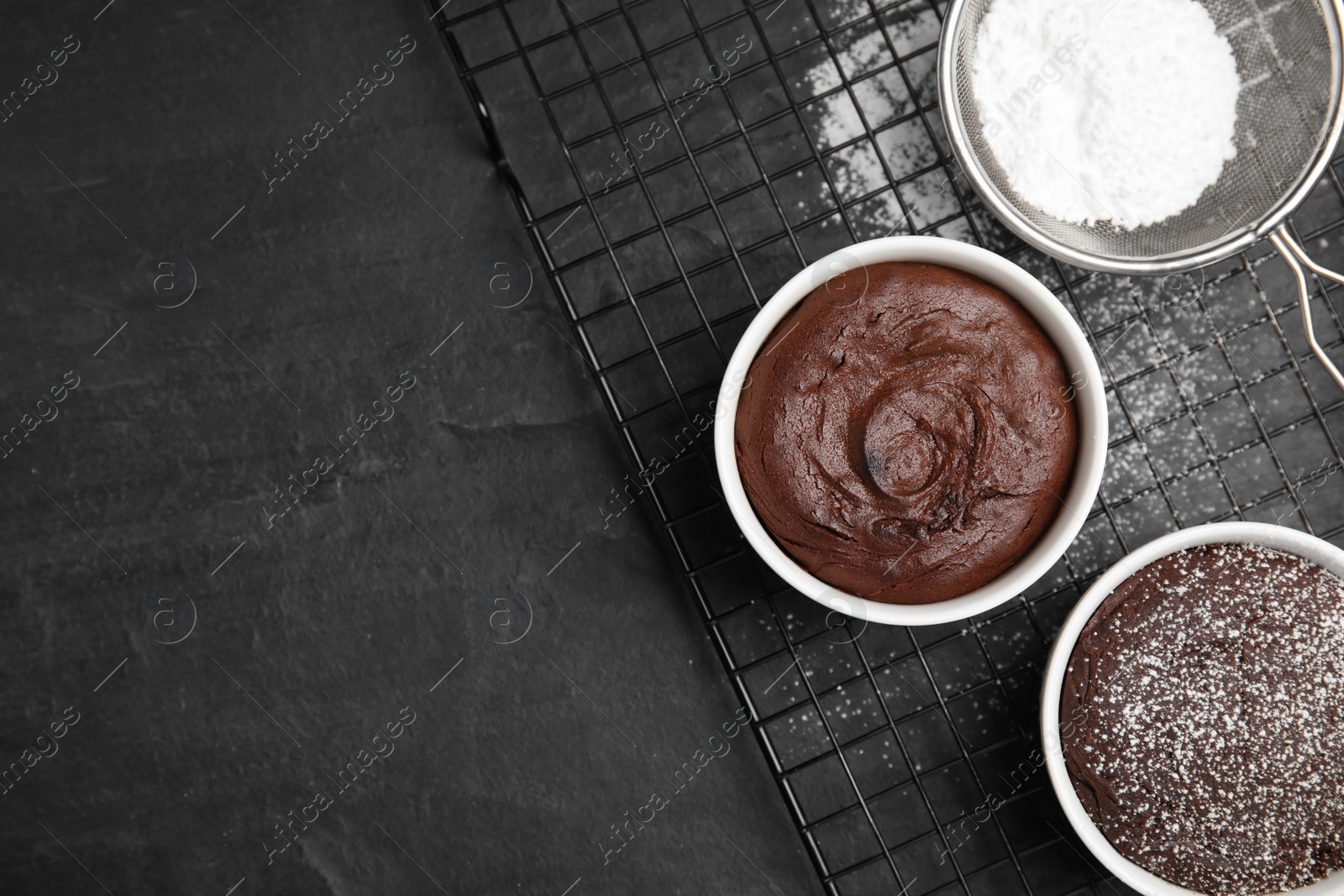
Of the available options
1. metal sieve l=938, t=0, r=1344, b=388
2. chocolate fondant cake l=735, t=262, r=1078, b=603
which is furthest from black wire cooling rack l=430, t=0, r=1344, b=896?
chocolate fondant cake l=735, t=262, r=1078, b=603

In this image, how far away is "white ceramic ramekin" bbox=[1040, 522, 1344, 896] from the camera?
1.43 meters

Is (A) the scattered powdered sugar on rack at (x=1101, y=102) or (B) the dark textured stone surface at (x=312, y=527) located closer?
(A) the scattered powdered sugar on rack at (x=1101, y=102)

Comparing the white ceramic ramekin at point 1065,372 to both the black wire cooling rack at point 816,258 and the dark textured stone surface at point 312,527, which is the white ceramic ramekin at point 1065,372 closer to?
the black wire cooling rack at point 816,258

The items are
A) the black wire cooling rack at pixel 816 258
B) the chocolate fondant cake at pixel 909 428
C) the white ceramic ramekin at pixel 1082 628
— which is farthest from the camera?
the black wire cooling rack at pixel 816 258

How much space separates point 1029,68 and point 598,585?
4.25 ft

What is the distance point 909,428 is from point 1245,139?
97 centimetres

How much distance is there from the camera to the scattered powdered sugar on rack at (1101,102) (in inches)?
60.7

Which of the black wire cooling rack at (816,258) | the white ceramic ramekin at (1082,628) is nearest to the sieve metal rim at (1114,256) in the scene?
the black wire cooling rack at (816,258)

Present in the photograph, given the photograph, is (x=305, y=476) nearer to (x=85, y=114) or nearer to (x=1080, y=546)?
(x=85, y=114)

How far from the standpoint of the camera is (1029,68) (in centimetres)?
157

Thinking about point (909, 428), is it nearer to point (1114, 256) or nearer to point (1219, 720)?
point (1114, 256)

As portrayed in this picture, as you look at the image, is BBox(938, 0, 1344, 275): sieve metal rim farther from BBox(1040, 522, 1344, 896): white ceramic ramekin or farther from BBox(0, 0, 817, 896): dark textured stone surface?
BBox(0, 0, 817, 896): dark textured stone surface

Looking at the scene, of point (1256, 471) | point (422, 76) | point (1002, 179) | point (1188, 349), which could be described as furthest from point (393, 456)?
point (1256, 471)

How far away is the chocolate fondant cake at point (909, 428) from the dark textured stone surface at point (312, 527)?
1.62ft
